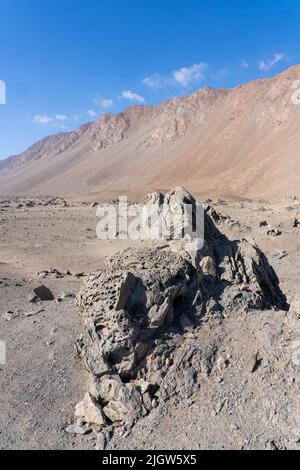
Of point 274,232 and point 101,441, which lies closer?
point 101,441

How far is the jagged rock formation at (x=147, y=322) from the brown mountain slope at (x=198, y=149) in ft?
115

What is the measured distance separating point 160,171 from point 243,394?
2726 inches

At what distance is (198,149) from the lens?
71.6m

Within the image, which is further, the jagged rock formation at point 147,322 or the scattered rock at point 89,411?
the jagged rock formation at point 147,322

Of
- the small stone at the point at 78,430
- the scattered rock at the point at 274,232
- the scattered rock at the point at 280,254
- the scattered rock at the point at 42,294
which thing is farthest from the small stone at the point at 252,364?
the scattered rock at the point at 274,232

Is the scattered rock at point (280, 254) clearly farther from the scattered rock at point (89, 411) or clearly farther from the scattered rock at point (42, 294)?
the scattered rock at point (89, 411)

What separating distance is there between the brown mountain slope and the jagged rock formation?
1377 inches

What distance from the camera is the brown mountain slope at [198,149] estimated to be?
165ft

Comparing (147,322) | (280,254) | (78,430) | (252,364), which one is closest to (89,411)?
(78,430)

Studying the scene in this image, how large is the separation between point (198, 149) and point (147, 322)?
68700 millimetres

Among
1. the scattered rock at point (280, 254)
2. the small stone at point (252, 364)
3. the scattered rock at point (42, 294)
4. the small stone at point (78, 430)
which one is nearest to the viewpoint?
the small stone at point (78, 430)

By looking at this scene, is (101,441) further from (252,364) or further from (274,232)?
(274,232)

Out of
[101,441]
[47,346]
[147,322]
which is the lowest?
[101,441]

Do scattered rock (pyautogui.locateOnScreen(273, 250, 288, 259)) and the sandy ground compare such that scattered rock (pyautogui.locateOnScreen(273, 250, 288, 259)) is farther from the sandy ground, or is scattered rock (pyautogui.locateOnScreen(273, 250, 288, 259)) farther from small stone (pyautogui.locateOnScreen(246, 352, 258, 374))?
small stone (pyautogui.locateOnScreen(246, 352, 258, 374))
